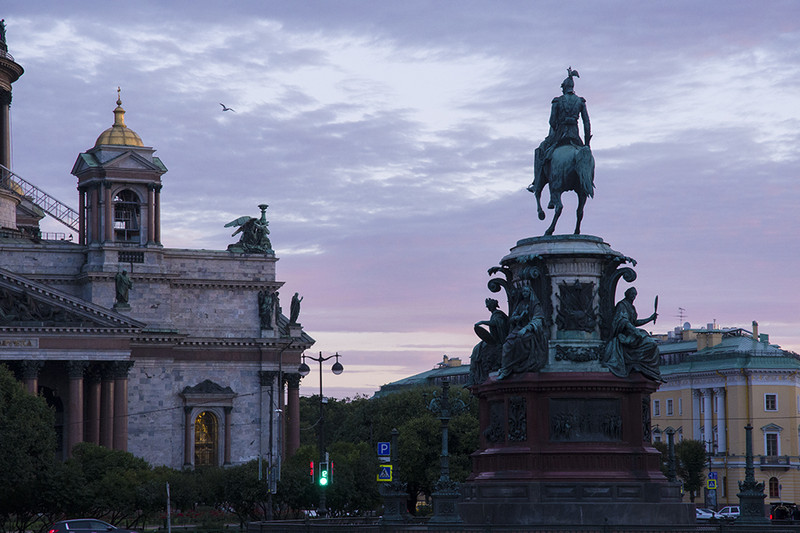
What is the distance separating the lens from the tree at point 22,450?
70250 millimetres

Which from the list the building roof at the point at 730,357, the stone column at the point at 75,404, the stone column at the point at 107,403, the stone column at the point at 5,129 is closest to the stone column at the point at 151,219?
the stone column at the point at 107,403

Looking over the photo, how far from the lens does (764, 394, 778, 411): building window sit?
128 metres

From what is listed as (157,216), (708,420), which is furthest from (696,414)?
(157,216)

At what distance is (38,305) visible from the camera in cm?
9025

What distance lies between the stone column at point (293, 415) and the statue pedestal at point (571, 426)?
65.1 meters

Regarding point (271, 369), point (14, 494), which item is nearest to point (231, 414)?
point (271, 369)

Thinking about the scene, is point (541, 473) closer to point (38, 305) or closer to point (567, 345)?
point (567, 345)

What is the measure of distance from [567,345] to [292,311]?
66959 millimetres

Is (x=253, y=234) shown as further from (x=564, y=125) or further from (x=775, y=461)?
(x=564, y=125)

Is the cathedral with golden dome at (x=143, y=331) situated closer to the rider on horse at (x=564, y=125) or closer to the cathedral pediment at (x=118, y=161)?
the cathedral pediment at (x=118, y=161)

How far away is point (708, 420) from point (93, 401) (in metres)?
58.6

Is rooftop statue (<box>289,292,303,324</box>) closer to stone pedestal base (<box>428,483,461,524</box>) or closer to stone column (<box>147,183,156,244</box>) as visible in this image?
stone column (<box>147,183,156,244</box>)

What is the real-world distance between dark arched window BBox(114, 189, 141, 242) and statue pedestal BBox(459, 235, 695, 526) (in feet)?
203

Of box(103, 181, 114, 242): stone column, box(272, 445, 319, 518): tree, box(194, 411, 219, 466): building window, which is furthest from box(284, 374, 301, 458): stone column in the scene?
box(272, 445, 319, 518): tree
